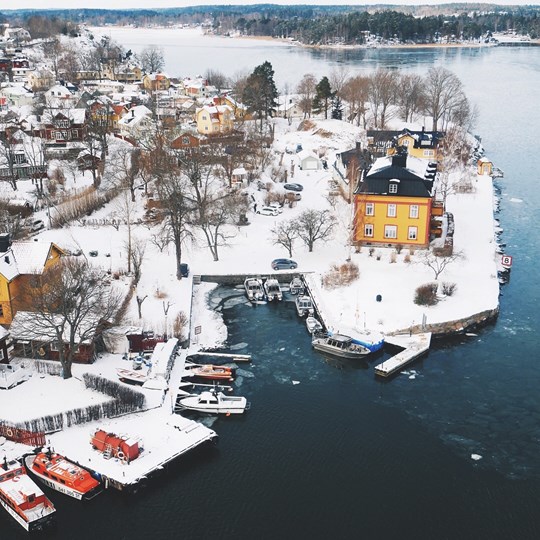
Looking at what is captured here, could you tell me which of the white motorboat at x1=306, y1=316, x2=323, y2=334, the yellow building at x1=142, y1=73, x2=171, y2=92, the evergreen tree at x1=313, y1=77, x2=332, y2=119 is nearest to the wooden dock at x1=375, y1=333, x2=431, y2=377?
the white motorboat at x1=306, y1=316, x2=323, y2=334

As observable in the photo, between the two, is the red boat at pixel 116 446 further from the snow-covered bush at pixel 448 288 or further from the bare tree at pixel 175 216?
the snow-covered bush at pixel 448 288

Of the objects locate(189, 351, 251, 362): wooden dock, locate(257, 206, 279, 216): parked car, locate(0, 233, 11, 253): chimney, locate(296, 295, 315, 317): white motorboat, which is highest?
locate(0, 233, 11, 253): chimney

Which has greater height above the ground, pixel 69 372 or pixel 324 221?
pixel 324 221

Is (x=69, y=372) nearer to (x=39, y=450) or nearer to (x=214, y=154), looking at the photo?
(x=39, y=450)

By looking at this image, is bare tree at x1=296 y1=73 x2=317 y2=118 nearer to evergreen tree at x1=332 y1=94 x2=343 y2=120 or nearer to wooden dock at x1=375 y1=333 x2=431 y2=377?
evergreen tree at x1=332 y1=94 x2=343 y2=120

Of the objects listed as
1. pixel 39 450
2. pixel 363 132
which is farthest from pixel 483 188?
pixel 39 450

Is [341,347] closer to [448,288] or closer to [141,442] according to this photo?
[448,288]
